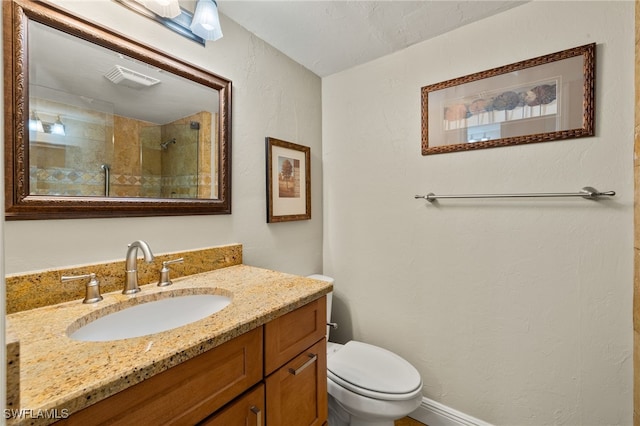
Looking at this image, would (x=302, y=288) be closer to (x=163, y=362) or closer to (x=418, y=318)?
(x=163, y=362)

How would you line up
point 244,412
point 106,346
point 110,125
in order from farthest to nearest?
point 110,125
point 244,412
point 106,346

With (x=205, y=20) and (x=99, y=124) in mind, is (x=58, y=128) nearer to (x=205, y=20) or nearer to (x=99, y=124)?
(x=99, y=124)

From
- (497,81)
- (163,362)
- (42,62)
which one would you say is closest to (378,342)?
(163,362)

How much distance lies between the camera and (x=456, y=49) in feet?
5.14

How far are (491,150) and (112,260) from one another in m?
1.74

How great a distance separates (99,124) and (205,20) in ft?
2.03

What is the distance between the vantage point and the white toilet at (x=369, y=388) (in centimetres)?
127

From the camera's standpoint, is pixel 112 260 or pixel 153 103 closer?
pixel 112 260

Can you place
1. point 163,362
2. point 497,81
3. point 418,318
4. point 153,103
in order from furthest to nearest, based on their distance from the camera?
1. point 418,318
2. point 497,81
3. point 153,103
4. point 163,362

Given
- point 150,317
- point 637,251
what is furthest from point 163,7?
point 637,251

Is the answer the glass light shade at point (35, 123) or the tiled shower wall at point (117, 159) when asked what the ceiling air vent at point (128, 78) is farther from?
the glass light shade at point (35, 123)

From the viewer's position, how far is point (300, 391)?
99cm

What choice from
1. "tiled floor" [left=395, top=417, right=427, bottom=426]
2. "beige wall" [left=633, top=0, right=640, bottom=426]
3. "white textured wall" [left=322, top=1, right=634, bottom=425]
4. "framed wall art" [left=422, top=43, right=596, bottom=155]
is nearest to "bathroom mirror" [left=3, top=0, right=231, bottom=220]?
"white textured wall" [left=322, top=1, right=634, bottom=425]

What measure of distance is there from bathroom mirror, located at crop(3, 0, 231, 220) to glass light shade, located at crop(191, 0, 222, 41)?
151 mm
